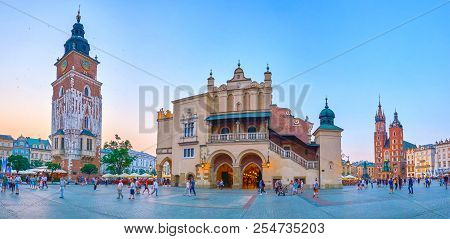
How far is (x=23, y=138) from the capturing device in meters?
121

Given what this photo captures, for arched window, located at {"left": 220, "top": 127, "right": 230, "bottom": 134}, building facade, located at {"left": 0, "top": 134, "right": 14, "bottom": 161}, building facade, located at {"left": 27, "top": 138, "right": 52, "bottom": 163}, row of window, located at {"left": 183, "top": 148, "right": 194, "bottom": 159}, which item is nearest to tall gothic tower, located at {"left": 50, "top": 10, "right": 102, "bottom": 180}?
building facade, located at {"left": 0, "top": 134, "right": 14, "bottom": 161}

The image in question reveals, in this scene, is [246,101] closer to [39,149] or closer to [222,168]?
[222,168]

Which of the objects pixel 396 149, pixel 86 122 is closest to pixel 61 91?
pixel 86 122

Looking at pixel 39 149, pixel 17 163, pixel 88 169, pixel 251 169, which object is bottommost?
pixel 88 169

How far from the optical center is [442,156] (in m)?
142

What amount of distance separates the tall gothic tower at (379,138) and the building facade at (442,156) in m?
22.9

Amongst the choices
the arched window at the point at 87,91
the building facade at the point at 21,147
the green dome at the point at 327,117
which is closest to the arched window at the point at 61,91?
the arched window at the point at 87,91

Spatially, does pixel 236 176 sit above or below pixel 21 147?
below

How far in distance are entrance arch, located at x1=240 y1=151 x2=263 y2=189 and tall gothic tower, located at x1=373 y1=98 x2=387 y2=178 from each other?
13353 centimetres

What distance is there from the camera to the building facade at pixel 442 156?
13862cm

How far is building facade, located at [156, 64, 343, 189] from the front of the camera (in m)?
37.6

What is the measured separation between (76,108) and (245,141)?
174 ft

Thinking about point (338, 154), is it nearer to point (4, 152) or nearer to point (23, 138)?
point (4, 152)
